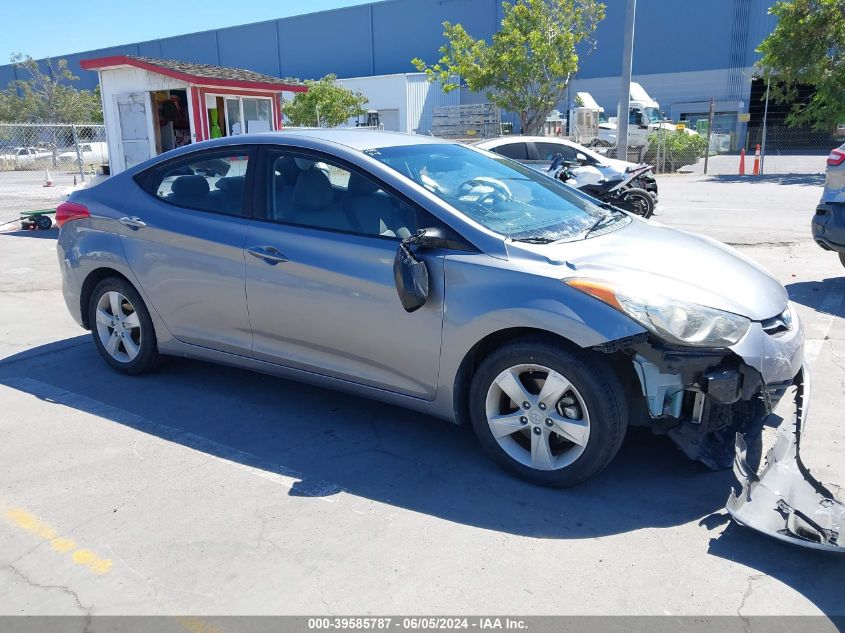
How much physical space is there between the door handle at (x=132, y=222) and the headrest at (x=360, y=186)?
162cm

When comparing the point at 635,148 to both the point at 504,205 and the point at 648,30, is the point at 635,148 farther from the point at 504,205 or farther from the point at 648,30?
the point at 504,205

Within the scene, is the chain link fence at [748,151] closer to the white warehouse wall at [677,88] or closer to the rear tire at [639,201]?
the white warehouse wall at [677,88]

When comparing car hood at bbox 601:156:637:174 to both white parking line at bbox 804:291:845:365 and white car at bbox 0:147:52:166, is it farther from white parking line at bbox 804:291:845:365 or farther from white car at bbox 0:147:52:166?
white car at bbox 0:147:52:166

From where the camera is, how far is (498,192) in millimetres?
4273

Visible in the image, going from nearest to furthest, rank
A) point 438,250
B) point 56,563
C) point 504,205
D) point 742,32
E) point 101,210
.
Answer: point 56,563 < point 438,250 < point 504,205 < point 101,210 < point 742,32

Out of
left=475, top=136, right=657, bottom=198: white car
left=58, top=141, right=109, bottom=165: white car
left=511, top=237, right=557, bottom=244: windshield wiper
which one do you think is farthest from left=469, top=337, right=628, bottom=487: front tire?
left=58, top=141, right=109, bottom=165: white car

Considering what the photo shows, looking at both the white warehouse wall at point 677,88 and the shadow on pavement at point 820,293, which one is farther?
the white warehouse wall at point 677,88

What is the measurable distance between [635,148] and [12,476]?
95.1 feet

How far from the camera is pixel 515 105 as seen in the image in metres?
24.4

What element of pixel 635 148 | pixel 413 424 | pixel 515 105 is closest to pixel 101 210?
pixel 413 424

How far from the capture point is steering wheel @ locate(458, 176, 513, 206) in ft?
13.4

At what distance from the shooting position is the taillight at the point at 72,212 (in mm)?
5094

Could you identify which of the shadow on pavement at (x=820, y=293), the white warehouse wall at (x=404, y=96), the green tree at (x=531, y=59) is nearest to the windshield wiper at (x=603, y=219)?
the shadow on pavement at (x=820, y=293)

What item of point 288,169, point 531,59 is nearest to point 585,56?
point 531,59
